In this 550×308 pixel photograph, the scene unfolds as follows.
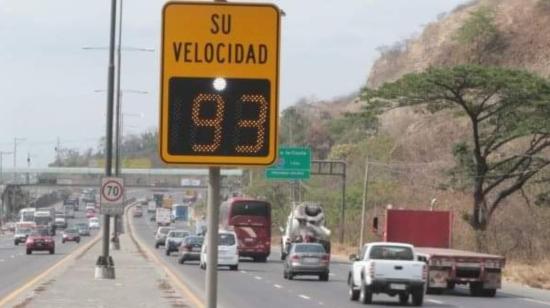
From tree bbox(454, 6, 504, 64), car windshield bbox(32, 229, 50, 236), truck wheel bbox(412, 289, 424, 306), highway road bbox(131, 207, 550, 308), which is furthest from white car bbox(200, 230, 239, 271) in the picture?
tree bbox(454, 6, 504, 64)

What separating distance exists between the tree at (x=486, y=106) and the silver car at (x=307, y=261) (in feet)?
52.3

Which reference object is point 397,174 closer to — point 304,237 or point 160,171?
point 304,237

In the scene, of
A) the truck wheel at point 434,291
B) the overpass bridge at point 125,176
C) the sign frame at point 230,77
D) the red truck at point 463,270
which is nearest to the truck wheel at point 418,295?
the red truck at point 463,270

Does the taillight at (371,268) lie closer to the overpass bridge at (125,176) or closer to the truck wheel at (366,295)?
the truck wheel at (366,295)

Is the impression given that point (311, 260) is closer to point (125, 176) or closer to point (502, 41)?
point (502, 41)

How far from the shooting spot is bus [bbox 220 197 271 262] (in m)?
66.2

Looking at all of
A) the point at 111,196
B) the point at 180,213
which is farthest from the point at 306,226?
the point at 180,213

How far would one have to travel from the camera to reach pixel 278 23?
7656 millimetres

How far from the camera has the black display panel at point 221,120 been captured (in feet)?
25.5

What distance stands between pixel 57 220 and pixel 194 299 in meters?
136

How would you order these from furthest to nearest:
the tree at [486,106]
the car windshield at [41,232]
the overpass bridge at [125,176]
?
the overpass bridge at [125,176] < the car windshield at [41,232] < the tree at [486,106]

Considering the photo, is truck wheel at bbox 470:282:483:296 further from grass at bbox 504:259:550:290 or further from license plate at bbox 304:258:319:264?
license plate at bbox 304:258:319:264

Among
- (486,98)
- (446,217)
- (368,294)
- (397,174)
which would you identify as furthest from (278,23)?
(397,174)

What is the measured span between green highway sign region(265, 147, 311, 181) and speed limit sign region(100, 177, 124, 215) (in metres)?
33.7
